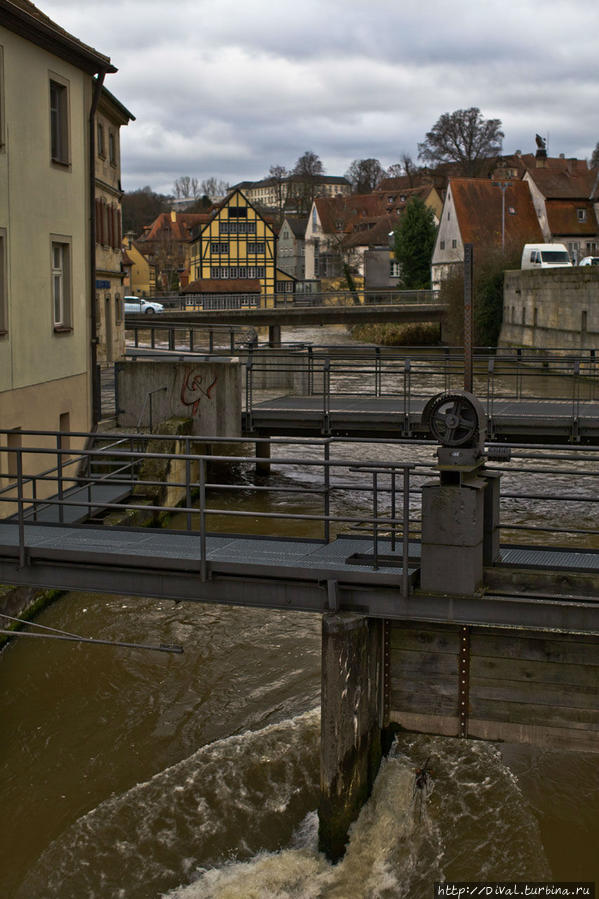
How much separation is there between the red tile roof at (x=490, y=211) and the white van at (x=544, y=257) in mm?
16765

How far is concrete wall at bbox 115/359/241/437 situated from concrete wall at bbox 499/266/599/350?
20.7 meters

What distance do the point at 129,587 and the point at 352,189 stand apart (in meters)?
165

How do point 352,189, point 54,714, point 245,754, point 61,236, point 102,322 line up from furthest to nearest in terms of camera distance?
point 352,189 → point 102,322 → point 61,236 → point 54,714 → point 245,754

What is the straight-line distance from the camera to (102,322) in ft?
116

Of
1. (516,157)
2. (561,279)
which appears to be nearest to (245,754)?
(561,279)

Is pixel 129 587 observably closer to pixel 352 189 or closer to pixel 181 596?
pixel 181 596

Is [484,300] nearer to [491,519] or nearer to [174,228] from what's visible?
[491,519]

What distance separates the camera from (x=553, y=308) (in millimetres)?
45531

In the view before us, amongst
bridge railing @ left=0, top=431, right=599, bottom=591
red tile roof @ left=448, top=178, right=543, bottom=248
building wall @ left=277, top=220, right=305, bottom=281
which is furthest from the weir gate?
building wall @ left=277, top=220, right=305, bottom=281

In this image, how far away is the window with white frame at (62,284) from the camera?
17828 millimetres

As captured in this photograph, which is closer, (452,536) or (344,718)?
(452,536)

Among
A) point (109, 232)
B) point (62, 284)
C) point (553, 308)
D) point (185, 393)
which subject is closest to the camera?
point (62, 284)

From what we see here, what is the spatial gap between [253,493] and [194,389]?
Answer: 3.42 meters

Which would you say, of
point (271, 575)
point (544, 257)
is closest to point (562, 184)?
point (544, 257)
